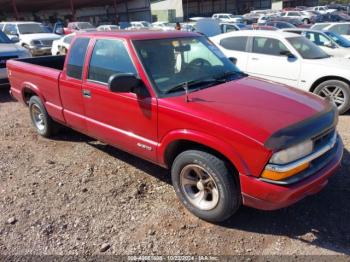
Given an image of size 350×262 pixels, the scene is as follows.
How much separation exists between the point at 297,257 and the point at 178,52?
2470mm

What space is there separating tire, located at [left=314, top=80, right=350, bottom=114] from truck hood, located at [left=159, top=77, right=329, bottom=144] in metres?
3.55

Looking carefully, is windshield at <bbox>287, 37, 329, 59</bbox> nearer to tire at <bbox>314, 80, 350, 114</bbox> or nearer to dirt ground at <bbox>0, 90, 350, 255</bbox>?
tire at <bbox>314, 80, 350, 114</bbox>

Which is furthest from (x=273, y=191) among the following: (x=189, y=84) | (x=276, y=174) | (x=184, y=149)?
(x=189, y=84)

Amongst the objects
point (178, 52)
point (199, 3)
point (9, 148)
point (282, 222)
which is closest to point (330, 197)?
point (282, 222)

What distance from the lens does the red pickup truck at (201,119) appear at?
9.29 feet

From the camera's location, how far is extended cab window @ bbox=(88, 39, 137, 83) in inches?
149

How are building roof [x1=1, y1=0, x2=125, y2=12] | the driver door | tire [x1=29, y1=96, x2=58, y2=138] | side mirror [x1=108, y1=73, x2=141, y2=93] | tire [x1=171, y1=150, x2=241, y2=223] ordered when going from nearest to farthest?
tire [x1=171, y1=150, x2=241, y2=223], side mirror [x1=108, y1=73, x2=141, y2=93], the driver door, tire [x1=29, y1=96, x2=58, y2=138], building roof [x1=1, y1=0, x2=125, y2=12]

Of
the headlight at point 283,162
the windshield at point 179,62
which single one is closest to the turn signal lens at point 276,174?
the headlight at point 283,162

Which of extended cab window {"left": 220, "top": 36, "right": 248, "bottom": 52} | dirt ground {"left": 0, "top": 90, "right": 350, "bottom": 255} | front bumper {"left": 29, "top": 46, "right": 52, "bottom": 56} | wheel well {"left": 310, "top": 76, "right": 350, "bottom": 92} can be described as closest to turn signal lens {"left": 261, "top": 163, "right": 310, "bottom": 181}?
dirt ground {"left": 0, "top": 90, "right": 350, "bottom": 255}

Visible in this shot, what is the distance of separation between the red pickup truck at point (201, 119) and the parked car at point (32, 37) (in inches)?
500

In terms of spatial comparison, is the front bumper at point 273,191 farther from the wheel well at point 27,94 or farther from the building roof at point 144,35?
the wheel well at point 27,94

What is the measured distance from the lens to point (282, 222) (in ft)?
11.0

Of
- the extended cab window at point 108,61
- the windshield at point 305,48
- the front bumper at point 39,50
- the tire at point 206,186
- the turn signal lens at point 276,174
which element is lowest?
the tire at point 206,186

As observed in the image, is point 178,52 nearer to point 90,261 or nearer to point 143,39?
point 143,39
